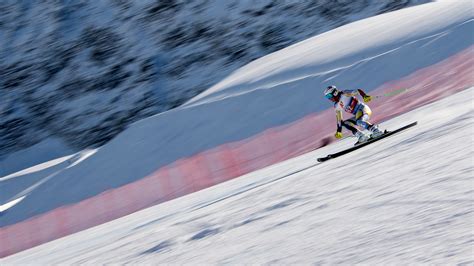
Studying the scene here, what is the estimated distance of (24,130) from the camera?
87.1 feet

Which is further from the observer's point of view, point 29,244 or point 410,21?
point 410,21

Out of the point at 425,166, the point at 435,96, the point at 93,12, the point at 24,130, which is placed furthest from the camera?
the point at 93,12

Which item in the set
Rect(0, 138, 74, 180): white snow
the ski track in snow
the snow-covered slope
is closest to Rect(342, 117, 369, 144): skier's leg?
the ski track in snow

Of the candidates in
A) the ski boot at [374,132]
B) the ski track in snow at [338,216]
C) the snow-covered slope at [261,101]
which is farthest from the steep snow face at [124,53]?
the ski track in snow at [338,216]

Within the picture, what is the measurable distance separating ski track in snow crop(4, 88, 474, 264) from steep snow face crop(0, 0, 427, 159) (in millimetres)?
13481

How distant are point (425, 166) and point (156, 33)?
21918mm

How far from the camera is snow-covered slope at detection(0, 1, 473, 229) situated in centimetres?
1773

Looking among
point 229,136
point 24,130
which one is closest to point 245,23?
point 24,130

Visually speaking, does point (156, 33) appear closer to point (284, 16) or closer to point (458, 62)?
point (284, 16)

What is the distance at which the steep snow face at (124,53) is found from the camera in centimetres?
2616

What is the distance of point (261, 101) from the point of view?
1877cm

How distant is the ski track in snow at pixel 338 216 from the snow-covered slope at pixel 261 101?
4851mm

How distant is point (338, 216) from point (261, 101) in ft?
37.9

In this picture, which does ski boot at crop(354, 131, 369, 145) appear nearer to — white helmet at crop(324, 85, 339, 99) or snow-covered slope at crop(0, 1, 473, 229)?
white helmet at crop(324, 85, 339, 99)
